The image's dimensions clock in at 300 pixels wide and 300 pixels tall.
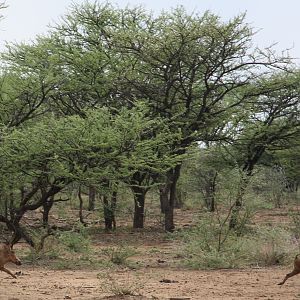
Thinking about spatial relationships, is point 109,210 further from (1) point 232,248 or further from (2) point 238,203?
(1) point 232,248

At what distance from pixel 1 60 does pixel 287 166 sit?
611 inches

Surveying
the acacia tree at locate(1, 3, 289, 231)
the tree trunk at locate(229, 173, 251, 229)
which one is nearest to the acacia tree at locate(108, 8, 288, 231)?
the acacia tree at locate(1, 3, 289, 231)

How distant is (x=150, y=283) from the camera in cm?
1007

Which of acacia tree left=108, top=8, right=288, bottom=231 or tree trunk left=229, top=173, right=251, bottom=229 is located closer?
tree trunk left=229, top=173, right=251, bottom=229

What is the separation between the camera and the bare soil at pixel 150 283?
855cm

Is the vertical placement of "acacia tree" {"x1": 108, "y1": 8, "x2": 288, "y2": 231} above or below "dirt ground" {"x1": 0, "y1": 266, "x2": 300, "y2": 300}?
above

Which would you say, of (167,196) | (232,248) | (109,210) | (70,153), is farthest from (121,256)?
(167,196)

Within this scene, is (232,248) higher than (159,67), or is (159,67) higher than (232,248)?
(159,67)

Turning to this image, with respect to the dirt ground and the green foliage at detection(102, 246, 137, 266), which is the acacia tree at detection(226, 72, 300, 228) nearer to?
the green foliage at detection(102, 246, 137, 266)

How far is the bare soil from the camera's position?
8547 mm

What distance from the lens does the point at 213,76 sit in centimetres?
2067

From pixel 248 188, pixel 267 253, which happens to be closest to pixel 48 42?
pixel 248 188

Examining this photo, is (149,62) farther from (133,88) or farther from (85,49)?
(85,49)

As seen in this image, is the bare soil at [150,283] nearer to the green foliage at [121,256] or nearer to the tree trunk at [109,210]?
the green foliage at [121,256]
